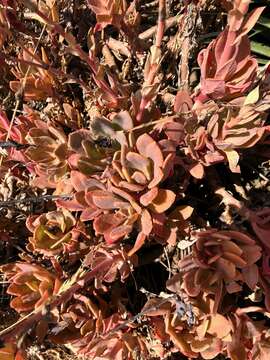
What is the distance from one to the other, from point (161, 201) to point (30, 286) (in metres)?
0.40

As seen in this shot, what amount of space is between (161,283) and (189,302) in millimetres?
268

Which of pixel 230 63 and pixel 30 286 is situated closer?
pixel 230 63

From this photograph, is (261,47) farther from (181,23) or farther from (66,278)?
(66,278)

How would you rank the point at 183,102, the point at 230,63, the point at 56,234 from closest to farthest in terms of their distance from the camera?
the point at 230,63 < the point at 183,102 < the point at 56,234

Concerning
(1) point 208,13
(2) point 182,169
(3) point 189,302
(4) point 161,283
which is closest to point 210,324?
(3) point 189,302

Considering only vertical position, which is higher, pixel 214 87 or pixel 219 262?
pixel 214 87

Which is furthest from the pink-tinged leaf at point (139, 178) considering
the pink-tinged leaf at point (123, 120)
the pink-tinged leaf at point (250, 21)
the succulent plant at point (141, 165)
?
the pink-tinged leaf at point (250, 21)

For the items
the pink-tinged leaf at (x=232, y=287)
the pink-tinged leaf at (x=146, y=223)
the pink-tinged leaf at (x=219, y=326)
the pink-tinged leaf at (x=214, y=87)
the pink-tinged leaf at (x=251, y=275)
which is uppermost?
the pink-tinged leaf at (x=214, y=87)

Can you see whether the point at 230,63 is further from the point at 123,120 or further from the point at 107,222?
the point at 107,222

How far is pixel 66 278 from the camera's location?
4.73 feet

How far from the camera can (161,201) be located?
49.1 inches

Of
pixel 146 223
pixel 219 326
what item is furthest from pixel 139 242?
pixel 219 326

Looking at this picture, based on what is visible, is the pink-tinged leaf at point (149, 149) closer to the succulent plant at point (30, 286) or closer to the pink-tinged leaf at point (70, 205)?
the pink-tinged leaf at point (70, 205)

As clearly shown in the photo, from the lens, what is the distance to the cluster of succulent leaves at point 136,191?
123 cm
